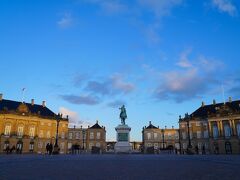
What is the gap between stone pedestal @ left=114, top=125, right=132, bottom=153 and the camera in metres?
36.5

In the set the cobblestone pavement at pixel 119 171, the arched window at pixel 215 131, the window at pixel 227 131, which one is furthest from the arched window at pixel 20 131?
the window at pixel 227 131

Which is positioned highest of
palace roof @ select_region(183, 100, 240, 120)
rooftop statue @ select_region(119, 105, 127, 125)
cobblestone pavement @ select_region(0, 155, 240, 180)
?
palace roof @ select_region(183, 100, 240, 120)

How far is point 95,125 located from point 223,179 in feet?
292

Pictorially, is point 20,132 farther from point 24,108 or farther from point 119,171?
point 119,171

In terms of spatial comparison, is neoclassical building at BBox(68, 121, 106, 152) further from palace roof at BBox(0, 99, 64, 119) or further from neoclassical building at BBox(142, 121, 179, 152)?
palace roof at BBox(0, 99, 64, 119)

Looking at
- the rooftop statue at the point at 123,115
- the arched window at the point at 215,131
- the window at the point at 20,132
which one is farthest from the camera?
the arched window at the point at 215,131

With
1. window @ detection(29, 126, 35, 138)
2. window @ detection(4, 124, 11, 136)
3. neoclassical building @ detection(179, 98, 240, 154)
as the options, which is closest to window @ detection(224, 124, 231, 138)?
neoclassical building @ detection(179, 98, 240, 154)

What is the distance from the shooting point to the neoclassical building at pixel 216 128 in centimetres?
6506

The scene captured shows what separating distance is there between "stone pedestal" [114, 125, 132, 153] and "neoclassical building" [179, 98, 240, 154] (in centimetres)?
2702

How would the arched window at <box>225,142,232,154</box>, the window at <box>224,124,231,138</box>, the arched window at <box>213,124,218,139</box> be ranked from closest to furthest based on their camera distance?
the arched window at <box>225,142,232,154</box> → the window at <box>224,124,231,138</box> → the arched window at <box>213,124,218,139</box>

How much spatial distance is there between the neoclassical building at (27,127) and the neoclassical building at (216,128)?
131ft

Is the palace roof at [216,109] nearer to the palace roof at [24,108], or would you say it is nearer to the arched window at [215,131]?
the arched window at [215,131]

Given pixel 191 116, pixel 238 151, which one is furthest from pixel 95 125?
pixel 238 151

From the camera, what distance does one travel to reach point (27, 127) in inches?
2630
